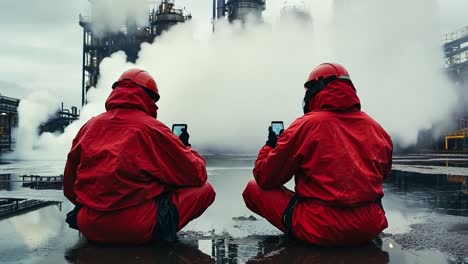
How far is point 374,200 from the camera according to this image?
9.23 ft

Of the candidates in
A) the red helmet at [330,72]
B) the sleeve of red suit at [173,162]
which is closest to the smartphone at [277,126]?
the red helmet at [330,72]

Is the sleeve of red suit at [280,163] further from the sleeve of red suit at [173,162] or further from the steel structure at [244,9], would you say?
the steel structure at [244,9]

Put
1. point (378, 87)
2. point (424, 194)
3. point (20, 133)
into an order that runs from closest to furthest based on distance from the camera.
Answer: point (424, 194)
point (378, 87)
point (20, 133)

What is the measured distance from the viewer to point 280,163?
288 cm

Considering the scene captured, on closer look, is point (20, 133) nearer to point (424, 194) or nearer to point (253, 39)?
point (253, 39)

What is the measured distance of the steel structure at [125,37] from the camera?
26859 millimetres

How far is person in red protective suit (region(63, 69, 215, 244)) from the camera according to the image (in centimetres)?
268

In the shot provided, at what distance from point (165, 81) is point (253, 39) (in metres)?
4.73

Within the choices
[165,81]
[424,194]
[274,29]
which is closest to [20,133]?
[165,81]

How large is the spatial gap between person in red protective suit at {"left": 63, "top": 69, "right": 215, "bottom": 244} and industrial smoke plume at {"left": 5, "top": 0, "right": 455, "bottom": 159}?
14.9 m

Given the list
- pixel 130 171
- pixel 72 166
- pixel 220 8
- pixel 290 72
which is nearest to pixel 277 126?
pixel 130 171

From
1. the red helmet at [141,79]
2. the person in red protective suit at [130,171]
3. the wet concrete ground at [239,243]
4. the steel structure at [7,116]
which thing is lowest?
the wet concrete ground at [239,243]

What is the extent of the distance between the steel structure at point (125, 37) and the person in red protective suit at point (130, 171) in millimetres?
24852

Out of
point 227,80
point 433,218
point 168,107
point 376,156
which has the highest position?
point 227,80
